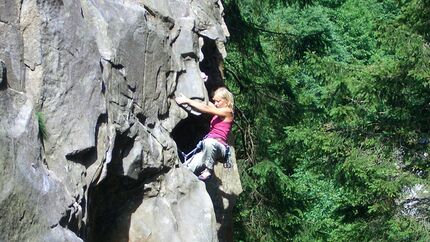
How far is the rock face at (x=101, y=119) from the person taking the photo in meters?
7.56

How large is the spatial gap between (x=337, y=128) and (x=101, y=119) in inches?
305

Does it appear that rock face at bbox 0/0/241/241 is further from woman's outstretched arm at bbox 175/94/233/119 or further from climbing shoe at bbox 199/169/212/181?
climbing shoe at bbox 199/169/212/181

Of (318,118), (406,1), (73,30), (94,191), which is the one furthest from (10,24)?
(318,118)

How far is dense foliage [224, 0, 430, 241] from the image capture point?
1492cm

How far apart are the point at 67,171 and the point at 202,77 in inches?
136

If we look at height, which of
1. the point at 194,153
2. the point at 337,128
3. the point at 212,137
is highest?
the point at 212,137

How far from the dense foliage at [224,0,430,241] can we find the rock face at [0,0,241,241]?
11.8 feet

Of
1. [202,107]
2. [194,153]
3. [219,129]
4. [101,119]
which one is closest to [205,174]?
[194,153]

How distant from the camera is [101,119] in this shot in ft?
29.2

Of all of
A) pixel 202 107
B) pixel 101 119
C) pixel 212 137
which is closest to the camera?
pixel 101 119

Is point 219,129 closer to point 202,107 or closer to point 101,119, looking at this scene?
point 202,107

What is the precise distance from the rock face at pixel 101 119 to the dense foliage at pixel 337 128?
142 inches

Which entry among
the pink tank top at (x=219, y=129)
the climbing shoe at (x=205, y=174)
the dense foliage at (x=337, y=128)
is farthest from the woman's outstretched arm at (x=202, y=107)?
the dense foliage at (x=337, y=128)

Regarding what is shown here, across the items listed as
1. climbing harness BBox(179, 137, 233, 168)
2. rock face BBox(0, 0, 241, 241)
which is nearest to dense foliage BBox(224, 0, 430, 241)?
rock face BBox(0, 0, 241, 241)
